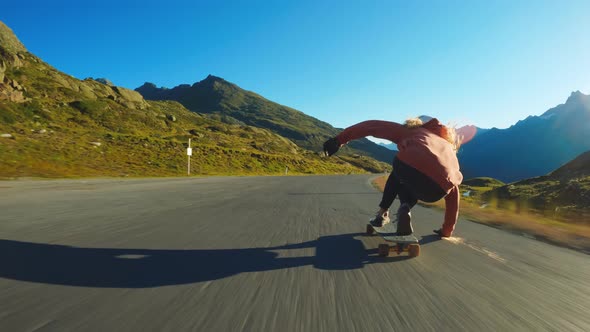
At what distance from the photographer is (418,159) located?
2.87 meters

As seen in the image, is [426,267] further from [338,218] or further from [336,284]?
[338,218]

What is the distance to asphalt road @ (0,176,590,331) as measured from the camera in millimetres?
1627

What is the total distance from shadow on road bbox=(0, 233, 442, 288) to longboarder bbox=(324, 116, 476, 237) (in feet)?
2.27

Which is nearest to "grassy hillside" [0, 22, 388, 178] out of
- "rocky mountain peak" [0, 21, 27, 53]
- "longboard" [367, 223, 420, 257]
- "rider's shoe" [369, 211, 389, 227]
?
"rider's shoe" [369, 211, 389, 227]

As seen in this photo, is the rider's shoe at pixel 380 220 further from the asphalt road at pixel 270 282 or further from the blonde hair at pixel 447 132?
the blonde hair at pixel 447 132

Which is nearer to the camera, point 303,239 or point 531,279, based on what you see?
point 531,279

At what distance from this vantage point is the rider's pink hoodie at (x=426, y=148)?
2826 mm

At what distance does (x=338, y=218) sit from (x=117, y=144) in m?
33.8

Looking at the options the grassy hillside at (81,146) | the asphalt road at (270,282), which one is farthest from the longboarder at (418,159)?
the grassy hillside at (81,146)

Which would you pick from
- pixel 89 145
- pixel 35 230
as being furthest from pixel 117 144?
pixel 35 230

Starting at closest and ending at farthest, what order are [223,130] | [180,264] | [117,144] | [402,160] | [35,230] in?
[180,264]
[402,160]
[35,230]
[117,144]
[223,130]

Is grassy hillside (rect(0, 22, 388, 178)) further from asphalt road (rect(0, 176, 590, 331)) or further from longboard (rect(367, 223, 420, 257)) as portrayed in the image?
longboard (rect(367, 223, 420, 257))

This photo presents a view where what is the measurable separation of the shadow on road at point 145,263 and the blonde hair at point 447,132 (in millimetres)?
1426

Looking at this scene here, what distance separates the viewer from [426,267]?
8.95 feet
